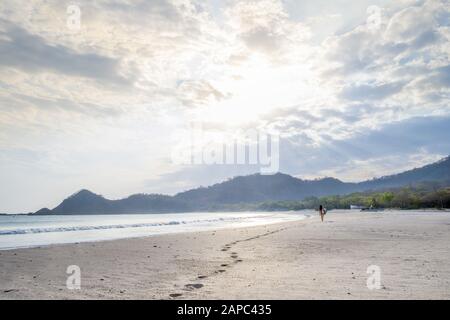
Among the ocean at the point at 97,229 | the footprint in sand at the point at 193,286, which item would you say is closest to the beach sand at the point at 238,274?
the footprint in sand at the point at 193,286

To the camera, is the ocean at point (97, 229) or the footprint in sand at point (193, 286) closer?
the footprint in sand at point (193, 286)

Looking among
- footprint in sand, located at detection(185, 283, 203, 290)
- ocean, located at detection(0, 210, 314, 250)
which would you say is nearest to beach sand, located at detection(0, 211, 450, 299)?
footprint in sand, located at detection(185, 283, 203, 290)

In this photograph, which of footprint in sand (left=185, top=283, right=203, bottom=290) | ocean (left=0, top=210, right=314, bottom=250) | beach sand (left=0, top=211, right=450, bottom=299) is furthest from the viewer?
ocean (left=0, top=210, right=314, bottom=250)

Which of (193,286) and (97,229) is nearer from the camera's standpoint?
(193,286)

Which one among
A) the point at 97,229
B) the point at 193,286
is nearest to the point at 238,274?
the point at 193,286

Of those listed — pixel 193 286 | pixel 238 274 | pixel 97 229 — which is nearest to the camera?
pixel 193 286

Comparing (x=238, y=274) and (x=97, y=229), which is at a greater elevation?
(x=238, y=274)

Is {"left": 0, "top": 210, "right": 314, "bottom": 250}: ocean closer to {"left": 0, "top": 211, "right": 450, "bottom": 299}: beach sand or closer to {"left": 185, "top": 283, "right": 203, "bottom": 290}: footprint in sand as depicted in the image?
{"left": 0, "top": 211, "right": 450, "bottom": 299}: beach sand

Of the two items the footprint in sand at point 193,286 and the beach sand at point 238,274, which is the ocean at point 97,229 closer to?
the beach sand at point 238,274

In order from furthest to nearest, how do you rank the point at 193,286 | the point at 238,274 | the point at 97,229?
the point at 97,229 → the point at 238,274 → the point at 193,286

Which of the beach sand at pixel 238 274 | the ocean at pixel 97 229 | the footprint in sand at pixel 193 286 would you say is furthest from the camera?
the ocean at pixel 97 229

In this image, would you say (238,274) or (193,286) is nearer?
(193,286)

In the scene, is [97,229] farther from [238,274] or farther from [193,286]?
[193,286]
